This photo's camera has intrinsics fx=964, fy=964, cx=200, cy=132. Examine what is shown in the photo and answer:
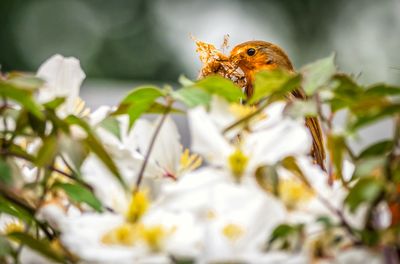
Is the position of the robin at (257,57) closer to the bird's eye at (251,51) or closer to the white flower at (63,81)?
the bird's eye at (251,51)

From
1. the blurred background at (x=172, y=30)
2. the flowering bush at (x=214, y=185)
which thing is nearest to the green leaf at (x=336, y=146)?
the flowering bush at (x=214, y=185)

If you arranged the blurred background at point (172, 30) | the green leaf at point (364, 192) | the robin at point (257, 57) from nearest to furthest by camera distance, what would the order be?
the green leaf at point (364, 192) → the robin at point (257, 57) → the blurred background at point (172, 30)

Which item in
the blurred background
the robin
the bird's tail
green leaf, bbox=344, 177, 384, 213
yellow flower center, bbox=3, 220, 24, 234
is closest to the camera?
green leaf, bbox=344, 177, 384, 213

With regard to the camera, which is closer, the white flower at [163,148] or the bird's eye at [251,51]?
the white flower at [163,148]

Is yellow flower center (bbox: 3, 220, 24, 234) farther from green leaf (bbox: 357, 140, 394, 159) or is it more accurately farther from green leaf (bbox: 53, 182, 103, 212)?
green leaf (bbox: 357, 140, 394, 159)

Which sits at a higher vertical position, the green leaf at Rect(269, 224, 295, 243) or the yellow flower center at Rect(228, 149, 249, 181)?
the yellow flower center at Rect(228, 149, 249, 181)

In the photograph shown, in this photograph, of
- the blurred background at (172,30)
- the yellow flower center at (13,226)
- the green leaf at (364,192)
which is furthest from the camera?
the blurred background at (172,30)

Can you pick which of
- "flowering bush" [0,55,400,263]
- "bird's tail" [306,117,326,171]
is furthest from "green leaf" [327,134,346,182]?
"bird's tail" [306,117,326,171]
